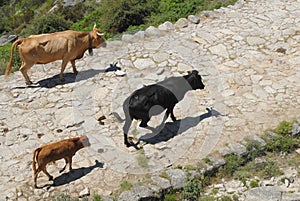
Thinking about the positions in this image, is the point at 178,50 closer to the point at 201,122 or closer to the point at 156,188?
the point at 201,122

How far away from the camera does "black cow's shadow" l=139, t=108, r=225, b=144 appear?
34.2 ft

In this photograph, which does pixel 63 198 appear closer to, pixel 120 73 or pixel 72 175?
pixel 72 175

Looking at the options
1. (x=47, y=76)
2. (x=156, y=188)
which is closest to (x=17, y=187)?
(x=156, y=188)

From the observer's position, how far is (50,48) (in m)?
12.0

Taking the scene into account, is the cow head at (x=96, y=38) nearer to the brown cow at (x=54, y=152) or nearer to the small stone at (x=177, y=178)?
the brown cow at (x=54, y=152)

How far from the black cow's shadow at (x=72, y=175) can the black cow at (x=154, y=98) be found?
3.40ft

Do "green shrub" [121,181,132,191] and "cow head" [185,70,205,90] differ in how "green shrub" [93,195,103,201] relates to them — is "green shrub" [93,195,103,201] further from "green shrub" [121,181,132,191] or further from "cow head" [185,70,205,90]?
"cow head" [185,70,205,90]

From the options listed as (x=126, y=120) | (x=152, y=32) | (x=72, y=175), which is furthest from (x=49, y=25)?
(x=72, y=175)

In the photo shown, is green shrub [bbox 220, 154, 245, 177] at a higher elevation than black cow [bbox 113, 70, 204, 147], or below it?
below

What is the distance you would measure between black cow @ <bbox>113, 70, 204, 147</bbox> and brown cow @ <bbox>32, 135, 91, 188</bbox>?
1137mm

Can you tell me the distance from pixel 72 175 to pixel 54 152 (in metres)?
0.79

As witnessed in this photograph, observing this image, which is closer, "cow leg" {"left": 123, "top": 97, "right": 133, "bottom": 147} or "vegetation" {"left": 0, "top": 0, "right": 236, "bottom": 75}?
"cow leg" {"left": 123, "top": 97, "right": 133, "bottom": 147}

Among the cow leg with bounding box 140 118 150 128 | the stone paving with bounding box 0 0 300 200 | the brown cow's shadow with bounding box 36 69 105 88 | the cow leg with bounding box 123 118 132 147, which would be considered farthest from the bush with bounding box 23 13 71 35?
the cow leg with bounding box 140 118 150 128

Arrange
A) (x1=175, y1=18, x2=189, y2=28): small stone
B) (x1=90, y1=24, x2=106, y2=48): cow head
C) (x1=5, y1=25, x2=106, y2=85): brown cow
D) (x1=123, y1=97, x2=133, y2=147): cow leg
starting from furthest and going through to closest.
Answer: (x1=175, y1=18, x2=189, y2=28): small stone, (x1=90, y1=24, x2=106, y2=48): cow head, (x1=5, y1=25, x2=106, y2=85): brown cow, (x1=123, y1=97, x2=133, y2=147): cow leg
